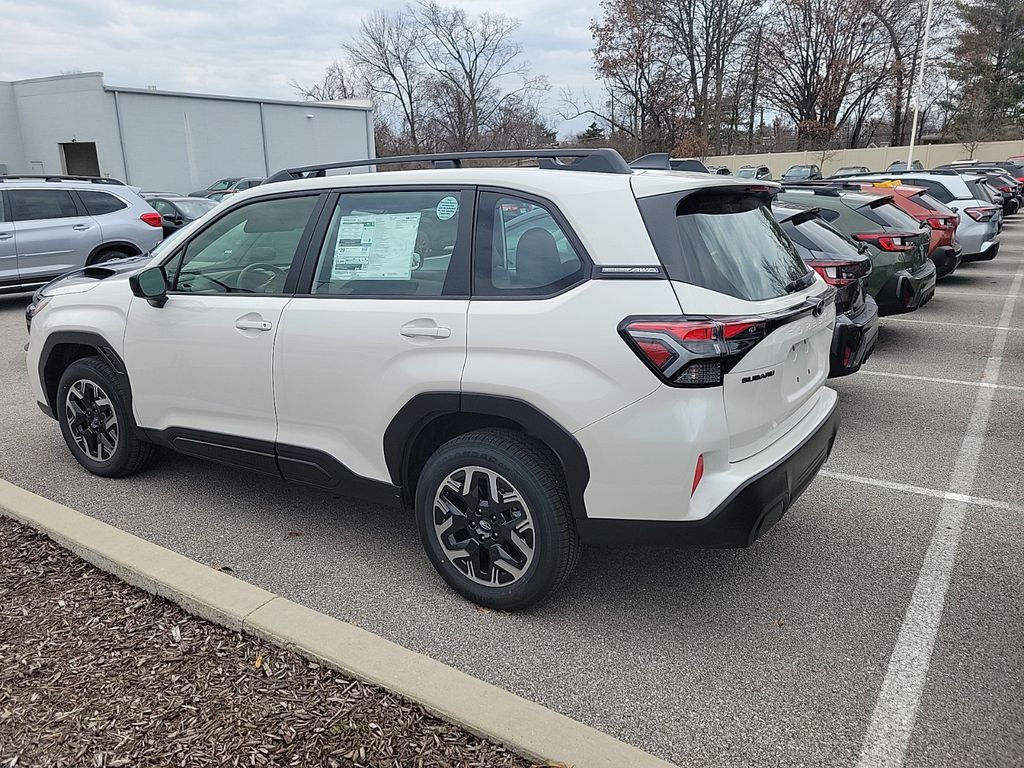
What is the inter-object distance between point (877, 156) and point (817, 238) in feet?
158

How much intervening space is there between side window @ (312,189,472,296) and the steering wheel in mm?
293

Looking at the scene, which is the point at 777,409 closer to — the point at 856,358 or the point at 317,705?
the point at 317,705

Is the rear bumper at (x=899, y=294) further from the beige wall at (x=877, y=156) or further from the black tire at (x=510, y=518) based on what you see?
the beige wall at (x=877, y=156)

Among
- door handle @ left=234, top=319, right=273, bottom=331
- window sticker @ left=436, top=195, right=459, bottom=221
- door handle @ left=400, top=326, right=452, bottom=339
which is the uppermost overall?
window sticker @ left=436, top=195, right=459, bottom=221

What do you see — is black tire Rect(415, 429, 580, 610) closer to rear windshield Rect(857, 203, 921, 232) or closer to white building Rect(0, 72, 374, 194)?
rear windshield Rect(857, 203, 921, 232)

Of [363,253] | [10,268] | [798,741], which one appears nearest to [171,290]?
[363,253]

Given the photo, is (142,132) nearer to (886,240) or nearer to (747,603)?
(886,240)

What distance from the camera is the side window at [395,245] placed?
337cm

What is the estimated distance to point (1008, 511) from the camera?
4.38 m

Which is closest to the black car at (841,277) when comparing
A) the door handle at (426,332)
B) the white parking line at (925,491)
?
the white parking line at (925,491)

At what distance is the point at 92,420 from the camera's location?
4750 mm

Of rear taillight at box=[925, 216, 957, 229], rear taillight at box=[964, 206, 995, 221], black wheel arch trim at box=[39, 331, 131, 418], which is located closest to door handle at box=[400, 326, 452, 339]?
black wheel arch trim at box=[39, 331, 131, 418]

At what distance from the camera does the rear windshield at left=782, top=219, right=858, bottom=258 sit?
6098 mm

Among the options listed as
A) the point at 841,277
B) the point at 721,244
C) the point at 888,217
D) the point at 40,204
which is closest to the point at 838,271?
the point at 841,277
